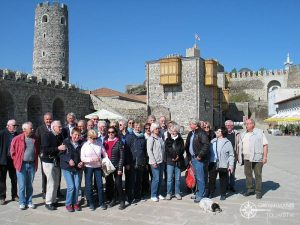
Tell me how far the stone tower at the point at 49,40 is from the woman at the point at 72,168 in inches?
1054

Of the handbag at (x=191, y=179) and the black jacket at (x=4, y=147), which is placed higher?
the black jacket at (x=4, y=147)

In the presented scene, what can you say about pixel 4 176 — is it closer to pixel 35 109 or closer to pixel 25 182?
pixel 25 182

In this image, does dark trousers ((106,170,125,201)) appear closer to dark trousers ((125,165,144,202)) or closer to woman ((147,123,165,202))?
dark trousers ((125,165,144,202))

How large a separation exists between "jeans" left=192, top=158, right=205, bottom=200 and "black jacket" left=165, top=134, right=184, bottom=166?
0.34m

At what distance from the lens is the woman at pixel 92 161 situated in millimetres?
5688

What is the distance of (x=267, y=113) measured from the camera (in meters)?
49.9

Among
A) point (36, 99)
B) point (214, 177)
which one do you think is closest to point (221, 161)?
point (214, 177)

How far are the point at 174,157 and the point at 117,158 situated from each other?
3.81 feet

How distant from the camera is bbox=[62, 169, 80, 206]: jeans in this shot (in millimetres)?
5609

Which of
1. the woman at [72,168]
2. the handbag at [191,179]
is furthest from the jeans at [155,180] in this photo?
the woman at [72,168]

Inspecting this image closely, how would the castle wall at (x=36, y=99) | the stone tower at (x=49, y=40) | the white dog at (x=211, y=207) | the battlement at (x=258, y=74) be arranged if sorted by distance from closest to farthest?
the white dog at (x=211, y=207) < the castle wall at (x=36, y=99) < the stone tower at (x=49, y=40) < the battlement at (x=258, y=74)

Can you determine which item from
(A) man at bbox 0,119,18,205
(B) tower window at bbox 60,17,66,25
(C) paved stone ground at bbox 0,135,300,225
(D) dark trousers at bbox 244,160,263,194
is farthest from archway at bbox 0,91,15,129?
(D) dark trousers at bbox 244,160,263,194

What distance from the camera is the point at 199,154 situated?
614 centimetres

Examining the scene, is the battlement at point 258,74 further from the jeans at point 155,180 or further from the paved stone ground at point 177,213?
the jeans at point 155,180
